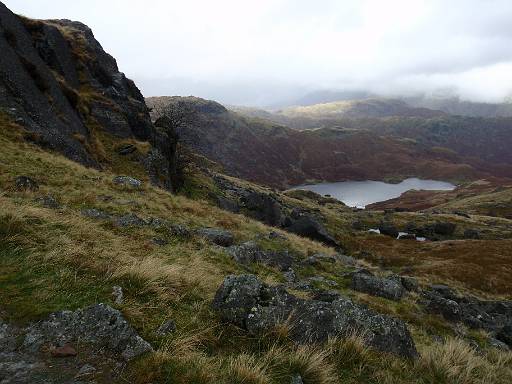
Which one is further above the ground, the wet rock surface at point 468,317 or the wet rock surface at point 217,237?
A: the wet rock surface at point 217,237

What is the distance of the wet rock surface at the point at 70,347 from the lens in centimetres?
495

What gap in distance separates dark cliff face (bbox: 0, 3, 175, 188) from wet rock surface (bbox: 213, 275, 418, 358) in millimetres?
24473

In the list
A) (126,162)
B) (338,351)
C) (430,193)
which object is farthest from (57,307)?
(430,193)

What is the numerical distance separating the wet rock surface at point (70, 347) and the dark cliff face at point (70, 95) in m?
24.7

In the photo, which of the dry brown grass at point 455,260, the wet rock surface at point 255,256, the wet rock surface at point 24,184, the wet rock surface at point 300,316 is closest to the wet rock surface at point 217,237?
the wet rock surface at point 255,256

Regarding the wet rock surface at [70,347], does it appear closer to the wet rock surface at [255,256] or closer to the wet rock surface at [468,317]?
the wet rock surface at [255,256]

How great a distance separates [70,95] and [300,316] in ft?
124

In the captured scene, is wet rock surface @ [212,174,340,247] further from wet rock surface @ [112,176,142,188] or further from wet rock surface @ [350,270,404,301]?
wet rock surface @ [350,270,404,301]

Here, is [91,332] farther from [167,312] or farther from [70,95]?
[70,95]

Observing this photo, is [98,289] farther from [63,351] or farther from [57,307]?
[63,351]

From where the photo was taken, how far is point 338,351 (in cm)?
700

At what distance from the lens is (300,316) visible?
24.3 ft

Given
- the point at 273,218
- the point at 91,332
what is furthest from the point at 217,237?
the point at 273,218

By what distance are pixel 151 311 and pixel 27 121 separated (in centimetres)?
2650
